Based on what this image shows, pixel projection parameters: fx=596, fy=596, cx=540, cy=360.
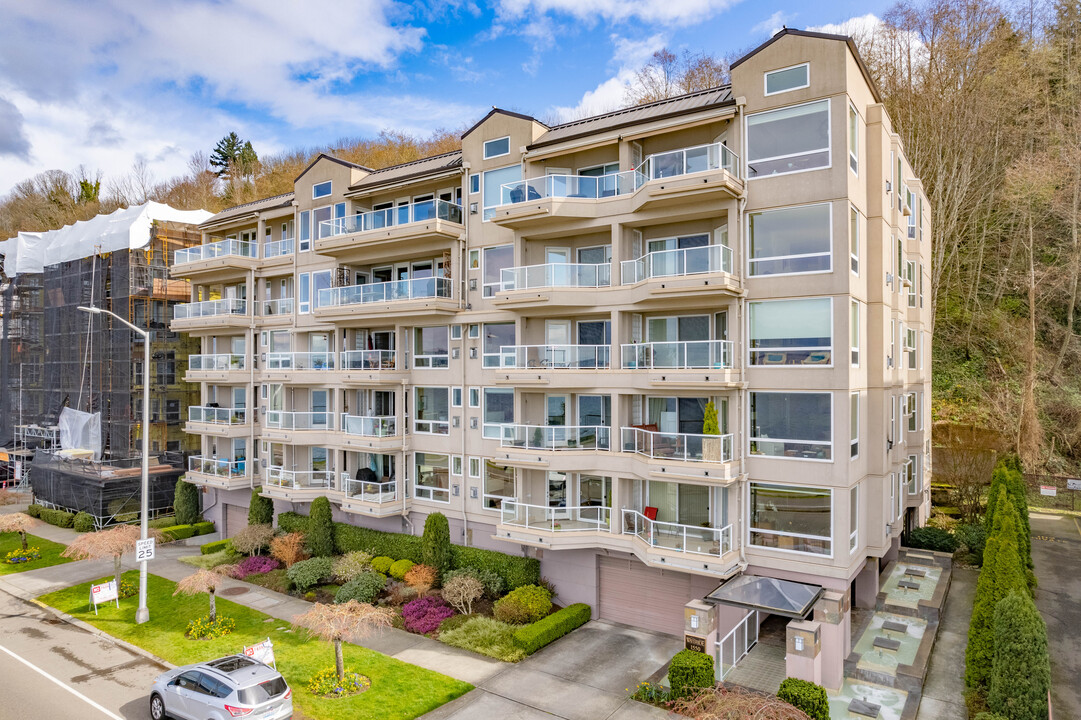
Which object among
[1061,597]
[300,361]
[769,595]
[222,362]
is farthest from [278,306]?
[1061,597]

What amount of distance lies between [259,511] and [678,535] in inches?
743

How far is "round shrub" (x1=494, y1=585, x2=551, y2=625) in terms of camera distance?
17.4 meters

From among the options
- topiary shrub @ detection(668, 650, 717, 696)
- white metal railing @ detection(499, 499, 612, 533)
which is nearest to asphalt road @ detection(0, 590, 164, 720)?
white metal railing @ detection(499, 499, 612, 533)

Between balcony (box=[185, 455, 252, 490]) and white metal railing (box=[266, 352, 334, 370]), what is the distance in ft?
16.1

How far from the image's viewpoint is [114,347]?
33188 millimetres

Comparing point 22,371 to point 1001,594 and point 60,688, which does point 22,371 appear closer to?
point 60,688

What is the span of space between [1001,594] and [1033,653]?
2.51m

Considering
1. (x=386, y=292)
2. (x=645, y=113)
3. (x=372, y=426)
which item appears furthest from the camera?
(x=372, y=426)

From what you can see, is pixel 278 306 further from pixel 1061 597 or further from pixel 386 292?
pixel 1061 597

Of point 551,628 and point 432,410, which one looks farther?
point 432,410

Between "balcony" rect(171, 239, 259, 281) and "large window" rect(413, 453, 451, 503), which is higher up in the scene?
"balcony" rect(171, 239, 259, 281)

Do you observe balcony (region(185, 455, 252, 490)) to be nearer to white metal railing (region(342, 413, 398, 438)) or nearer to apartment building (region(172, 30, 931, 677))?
apartment building (region(172, 30, 931, 677))

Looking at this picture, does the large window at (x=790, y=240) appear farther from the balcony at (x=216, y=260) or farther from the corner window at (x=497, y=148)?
the balcony at (x=216, y=260)

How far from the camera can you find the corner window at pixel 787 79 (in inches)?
608
